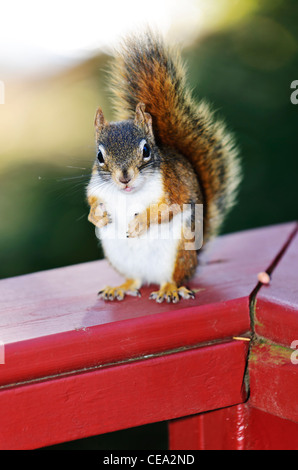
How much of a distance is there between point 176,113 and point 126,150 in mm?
193

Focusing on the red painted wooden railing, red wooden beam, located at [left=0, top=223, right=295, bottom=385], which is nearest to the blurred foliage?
red wooden beam, located at [left=0, top=223, right=295, bottom=385]

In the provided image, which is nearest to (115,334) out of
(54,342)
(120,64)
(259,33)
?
(54,342)

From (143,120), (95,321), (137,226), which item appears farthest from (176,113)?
(95,321)

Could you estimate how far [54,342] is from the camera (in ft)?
2.63

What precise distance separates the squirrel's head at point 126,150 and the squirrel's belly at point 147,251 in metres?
0.10

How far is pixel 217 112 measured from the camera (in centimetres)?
249

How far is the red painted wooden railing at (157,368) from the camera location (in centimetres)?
79

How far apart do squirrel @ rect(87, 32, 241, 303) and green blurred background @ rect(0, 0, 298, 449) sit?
0.99 metres

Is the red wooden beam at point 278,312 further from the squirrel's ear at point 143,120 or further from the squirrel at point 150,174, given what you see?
the squirrel's ear at point 143,120

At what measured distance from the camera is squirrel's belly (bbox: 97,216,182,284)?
105cm

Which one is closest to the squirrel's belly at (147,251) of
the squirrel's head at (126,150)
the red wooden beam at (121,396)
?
the squirrel's head at (126,150)

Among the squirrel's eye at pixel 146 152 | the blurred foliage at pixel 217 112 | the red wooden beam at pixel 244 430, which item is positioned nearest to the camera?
the red wooden beam at pixel 244 430

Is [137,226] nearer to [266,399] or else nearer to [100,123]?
[100,123]
